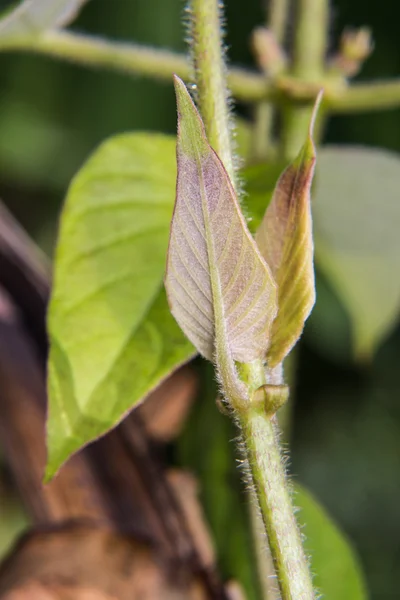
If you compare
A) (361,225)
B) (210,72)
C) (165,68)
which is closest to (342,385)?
(361,225)

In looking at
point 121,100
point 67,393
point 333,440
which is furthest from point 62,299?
point 121,100

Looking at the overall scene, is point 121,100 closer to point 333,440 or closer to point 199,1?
point 333,440

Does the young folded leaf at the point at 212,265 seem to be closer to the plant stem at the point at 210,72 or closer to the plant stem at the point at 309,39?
the plant stem at the point at 210,72

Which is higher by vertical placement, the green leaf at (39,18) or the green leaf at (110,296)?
the green leaf at (39,18)

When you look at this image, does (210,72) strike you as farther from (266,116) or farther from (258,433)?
(266,116)

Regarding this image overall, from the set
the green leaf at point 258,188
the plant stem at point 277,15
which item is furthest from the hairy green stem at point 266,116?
the green leaf at point 258,188

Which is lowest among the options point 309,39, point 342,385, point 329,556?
point 342,385
